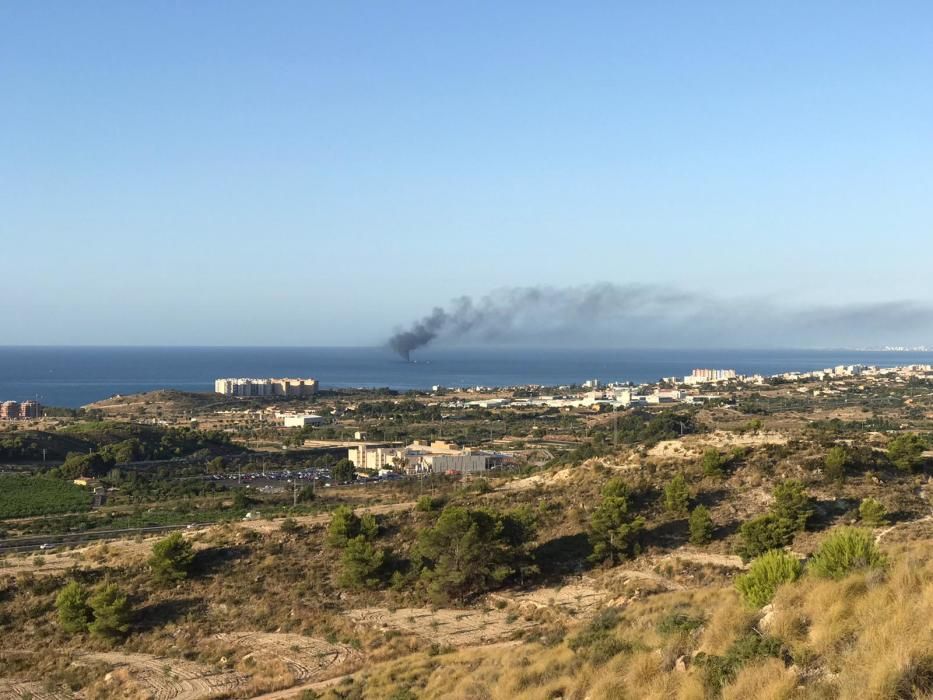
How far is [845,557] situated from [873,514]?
12286mm

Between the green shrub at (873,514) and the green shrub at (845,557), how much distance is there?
37.7 ft

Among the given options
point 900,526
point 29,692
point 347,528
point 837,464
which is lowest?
point 29,692

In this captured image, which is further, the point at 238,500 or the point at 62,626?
the point at 238,500

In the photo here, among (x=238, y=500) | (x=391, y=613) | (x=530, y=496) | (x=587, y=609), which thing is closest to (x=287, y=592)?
(x=391, y=613)

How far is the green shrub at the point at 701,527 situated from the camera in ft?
72.4

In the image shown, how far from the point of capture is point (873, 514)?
2111cm

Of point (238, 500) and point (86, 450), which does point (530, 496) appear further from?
point (86, 450)

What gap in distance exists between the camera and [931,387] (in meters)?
92.2

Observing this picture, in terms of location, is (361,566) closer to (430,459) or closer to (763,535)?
(763,535)

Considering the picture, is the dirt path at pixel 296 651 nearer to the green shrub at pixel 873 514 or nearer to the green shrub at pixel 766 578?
the green shrub at pixel 766 578

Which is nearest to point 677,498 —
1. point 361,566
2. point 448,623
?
point 448,623

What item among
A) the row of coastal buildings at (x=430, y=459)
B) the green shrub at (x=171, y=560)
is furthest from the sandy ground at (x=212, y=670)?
the row of coastal buildings at (x=430, y=459)

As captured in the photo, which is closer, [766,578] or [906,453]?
[766,578]

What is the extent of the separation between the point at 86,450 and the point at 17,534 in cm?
3404
